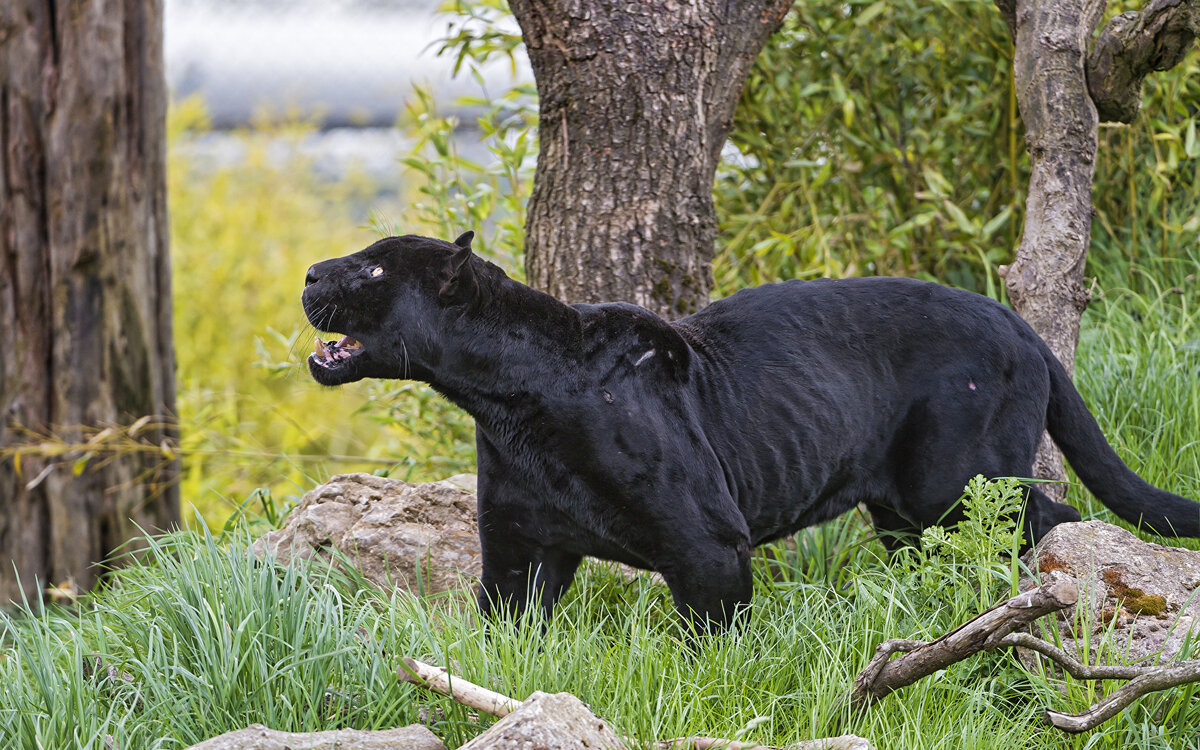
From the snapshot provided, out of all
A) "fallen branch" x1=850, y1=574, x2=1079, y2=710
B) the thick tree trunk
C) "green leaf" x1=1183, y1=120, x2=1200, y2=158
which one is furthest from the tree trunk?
the thick tree trunk

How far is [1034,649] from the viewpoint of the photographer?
2.12 meters

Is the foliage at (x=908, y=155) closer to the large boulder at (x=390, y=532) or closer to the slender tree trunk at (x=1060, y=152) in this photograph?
the slender tree trunk at (x=1060, y=152)

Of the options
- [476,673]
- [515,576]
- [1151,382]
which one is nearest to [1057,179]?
[1151,382]

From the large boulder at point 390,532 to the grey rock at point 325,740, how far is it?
1000 millimetres

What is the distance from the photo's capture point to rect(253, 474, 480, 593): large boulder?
3174mm

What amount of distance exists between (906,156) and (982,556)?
306 centimetres

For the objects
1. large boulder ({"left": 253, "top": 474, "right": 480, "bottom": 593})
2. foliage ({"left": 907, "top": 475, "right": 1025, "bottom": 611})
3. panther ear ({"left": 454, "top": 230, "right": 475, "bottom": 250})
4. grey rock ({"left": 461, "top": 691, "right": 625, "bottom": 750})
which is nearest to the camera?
grey rock ({"left": 461, "top": 691, "right": 625, "bottom": 750})

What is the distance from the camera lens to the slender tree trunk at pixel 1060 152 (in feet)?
11.5

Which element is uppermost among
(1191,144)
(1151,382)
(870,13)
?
(870,13)

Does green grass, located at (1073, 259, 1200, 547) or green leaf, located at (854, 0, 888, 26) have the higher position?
green leaf, located at (854, 0, 888, 26)

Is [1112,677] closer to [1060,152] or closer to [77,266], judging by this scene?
[1060,152]

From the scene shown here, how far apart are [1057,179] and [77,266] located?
4182 millimetres

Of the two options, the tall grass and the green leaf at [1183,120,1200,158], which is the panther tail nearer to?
the tall grass

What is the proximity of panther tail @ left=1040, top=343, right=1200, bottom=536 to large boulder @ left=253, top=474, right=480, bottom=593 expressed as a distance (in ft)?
5.97
